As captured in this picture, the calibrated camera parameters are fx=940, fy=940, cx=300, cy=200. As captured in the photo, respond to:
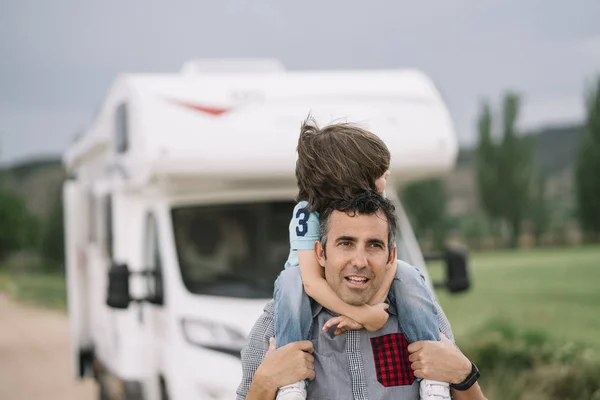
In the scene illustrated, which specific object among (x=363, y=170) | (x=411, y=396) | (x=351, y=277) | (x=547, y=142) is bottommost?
(x=547, y=142)

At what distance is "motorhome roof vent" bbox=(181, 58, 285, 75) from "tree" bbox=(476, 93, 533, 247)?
29.5m

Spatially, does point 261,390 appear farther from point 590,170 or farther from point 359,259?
point 590,170

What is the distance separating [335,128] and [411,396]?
773mm

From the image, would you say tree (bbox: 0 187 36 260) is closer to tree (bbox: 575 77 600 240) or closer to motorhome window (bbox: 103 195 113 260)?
tree (bbox: 575 77 600 240)

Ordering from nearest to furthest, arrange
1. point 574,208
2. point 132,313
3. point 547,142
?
1. point 132,313
2. point 574,208
3. point 547,142

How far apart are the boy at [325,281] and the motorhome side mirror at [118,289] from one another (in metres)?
3.35

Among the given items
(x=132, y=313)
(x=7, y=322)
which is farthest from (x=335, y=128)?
(x=7, y=322)

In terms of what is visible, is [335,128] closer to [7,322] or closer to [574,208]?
[7,322]

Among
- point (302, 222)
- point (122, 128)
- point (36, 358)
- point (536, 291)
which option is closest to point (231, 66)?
point (122, 128)

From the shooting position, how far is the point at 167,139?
235 inches

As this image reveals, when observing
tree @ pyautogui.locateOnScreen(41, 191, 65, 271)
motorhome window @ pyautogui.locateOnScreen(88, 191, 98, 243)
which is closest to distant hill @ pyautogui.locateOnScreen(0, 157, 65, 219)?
tree @ pyautogui.locateOnScreen(41, 191, 65, 271)

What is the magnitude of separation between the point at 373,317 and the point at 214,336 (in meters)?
3.31

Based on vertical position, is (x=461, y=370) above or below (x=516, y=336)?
above

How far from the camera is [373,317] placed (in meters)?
2.56
